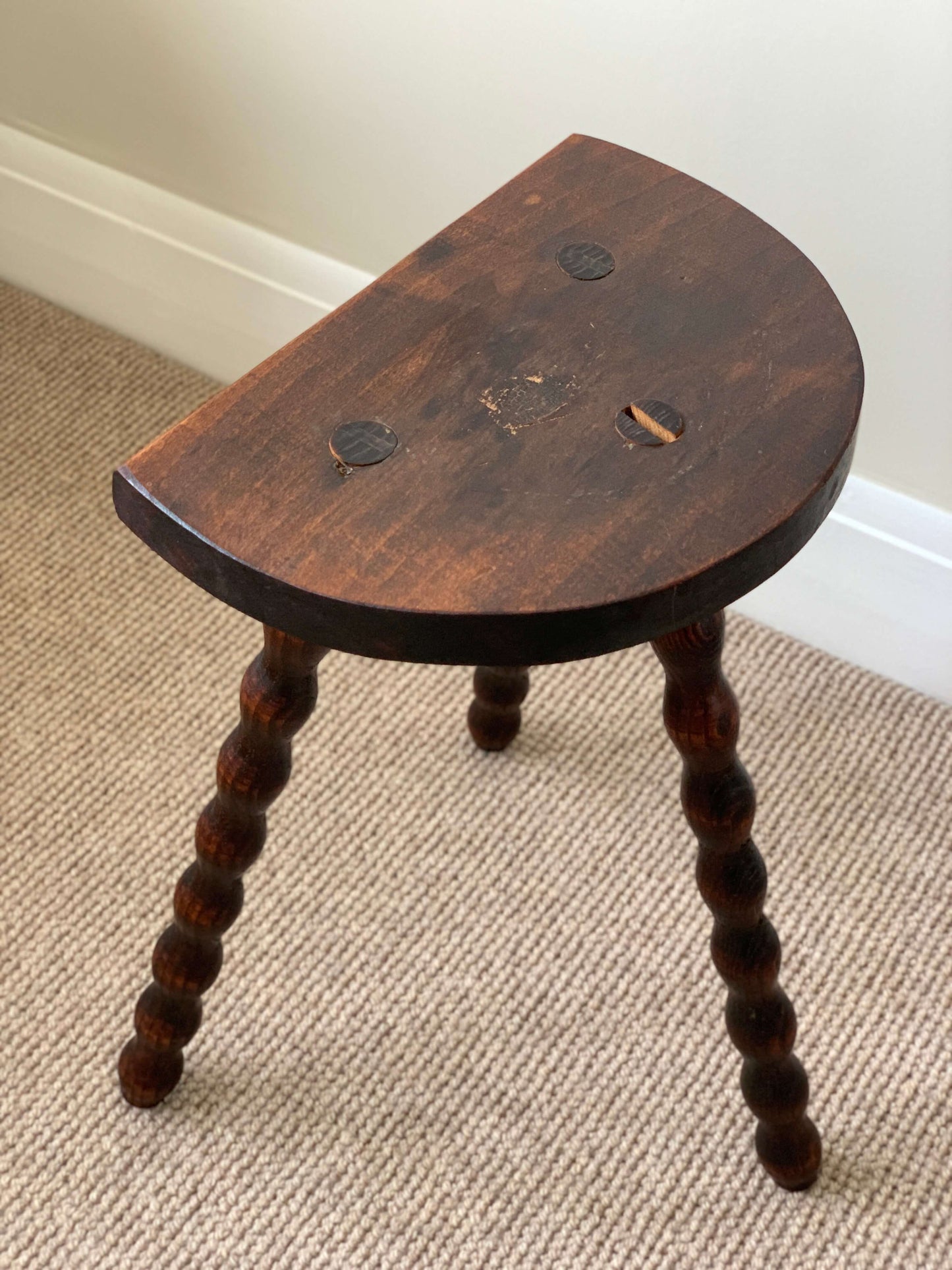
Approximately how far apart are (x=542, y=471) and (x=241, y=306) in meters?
0.79

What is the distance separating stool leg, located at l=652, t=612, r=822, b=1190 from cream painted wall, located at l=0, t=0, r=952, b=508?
41cm

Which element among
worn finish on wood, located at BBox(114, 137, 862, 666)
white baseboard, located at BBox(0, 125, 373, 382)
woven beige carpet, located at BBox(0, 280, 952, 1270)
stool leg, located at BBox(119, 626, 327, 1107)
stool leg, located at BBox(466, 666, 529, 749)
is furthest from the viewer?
white baseboard, located at BBox(0, 125, 373, 382)

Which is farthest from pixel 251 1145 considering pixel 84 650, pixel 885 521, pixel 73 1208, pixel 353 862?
pixel 885 521

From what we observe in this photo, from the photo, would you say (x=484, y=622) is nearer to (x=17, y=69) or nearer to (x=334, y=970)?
(x=334, y=970)

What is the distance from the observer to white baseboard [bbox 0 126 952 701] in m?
1.01

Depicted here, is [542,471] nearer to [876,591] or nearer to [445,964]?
[445,964]

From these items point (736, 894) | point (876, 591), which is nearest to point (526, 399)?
point (736, 894)

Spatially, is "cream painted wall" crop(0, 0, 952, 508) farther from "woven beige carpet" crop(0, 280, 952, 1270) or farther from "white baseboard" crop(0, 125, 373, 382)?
"woven beige carpet" crop(0, 280, 952, 1270)

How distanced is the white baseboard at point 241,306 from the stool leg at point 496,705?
24 centimetres

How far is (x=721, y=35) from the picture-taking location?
0.86 metres

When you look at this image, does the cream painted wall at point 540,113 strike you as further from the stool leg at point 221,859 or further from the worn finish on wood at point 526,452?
the stool leg at point 221,859

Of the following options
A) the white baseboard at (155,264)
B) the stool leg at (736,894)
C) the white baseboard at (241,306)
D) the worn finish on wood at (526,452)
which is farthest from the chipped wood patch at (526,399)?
the white baseboard at (155,264)

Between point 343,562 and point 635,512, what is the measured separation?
0.38 feet

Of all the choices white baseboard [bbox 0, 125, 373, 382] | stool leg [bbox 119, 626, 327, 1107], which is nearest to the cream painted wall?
white baseboard [bbox 0, 125, 373, 382]
